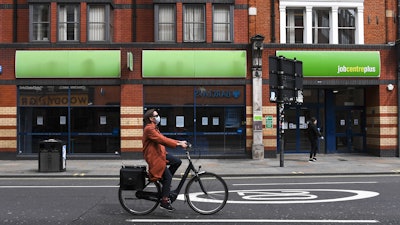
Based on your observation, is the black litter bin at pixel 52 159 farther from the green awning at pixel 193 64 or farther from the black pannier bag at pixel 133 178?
the black pannier bag at pixel 133 178

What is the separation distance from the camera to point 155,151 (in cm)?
720

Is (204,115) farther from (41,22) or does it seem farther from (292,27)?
(41,22)

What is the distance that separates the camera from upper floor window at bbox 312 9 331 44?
19.5 metres

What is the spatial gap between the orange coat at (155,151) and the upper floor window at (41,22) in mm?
13023

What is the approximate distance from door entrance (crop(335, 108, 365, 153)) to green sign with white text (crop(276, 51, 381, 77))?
2531mm

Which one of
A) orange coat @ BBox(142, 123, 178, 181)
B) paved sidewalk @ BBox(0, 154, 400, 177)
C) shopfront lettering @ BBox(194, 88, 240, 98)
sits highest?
shopfront lettering @ BBox(194, 88, 240, 98)

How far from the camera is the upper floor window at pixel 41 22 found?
18344 millimetres

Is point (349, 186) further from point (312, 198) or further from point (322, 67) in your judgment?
point (322, 67)

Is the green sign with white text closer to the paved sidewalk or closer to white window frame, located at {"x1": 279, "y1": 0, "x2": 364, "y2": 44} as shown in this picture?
white window frame, located at {"x1": 279, "y1": 0, "x2": 364, "y2": 44}

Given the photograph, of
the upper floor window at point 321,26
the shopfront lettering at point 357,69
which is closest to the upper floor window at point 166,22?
the upper floor window at point 321,26

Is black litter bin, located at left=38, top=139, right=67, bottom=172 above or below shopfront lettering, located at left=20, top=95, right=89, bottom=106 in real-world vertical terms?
below

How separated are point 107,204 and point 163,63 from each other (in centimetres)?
1050

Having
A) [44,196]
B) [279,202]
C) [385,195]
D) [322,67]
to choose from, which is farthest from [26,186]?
[322,67]

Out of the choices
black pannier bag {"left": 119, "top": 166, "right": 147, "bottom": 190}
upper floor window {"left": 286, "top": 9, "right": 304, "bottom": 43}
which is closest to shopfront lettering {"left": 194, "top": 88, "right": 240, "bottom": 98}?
upper floor window {"left": 286, "top": 9, "right": 304, "bottom": 43}
